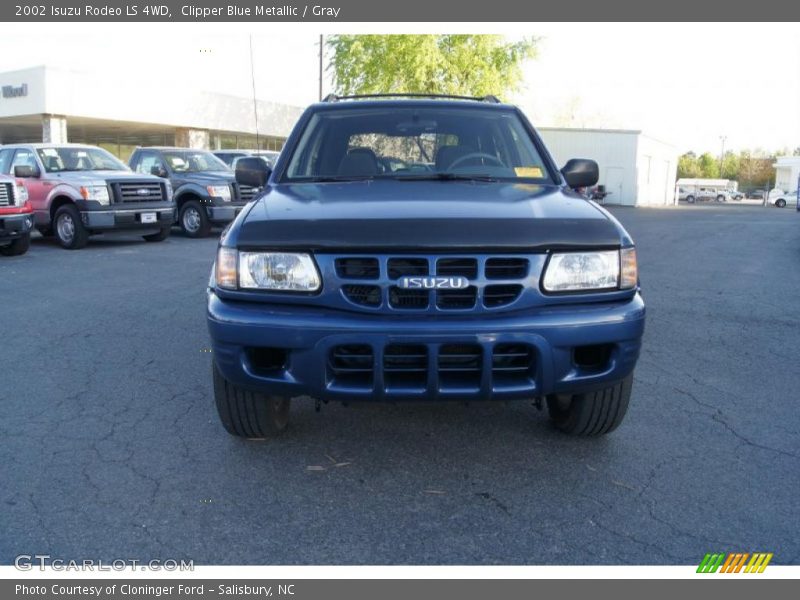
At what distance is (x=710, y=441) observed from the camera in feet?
12.0

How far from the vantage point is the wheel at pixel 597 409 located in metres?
3.36

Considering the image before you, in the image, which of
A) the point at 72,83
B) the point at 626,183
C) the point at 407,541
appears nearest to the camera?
the point at 407,541

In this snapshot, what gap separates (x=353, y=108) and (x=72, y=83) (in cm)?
2995

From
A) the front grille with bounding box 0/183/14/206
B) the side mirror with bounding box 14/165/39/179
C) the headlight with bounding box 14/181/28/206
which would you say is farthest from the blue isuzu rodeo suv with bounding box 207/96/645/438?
the side mirror with bounding box 14/165/39/179

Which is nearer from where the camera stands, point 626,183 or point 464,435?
point 464,435

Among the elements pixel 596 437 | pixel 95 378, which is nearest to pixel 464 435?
pixel 596 437

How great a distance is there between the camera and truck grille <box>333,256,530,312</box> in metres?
2.83

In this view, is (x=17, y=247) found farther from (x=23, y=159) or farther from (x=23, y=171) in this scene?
(x=23, y=159)

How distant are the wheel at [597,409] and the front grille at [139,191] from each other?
1084cm

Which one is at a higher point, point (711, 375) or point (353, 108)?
point (353, 108)

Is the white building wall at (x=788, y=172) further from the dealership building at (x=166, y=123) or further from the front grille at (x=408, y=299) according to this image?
the front grille at (x=408, y=299)

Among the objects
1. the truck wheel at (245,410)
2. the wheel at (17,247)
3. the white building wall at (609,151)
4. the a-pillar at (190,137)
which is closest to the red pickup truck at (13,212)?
the wheel at (17,247)

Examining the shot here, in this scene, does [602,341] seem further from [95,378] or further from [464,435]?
[95,378]

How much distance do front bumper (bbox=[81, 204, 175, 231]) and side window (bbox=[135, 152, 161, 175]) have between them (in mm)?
2144
